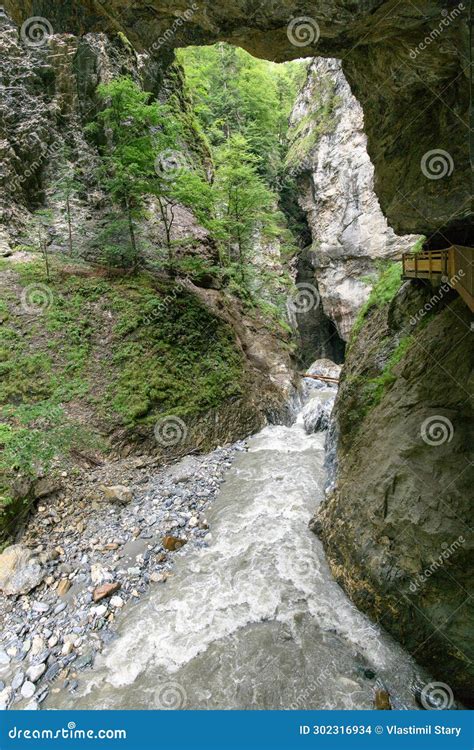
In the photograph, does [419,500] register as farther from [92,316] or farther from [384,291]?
[92,316]

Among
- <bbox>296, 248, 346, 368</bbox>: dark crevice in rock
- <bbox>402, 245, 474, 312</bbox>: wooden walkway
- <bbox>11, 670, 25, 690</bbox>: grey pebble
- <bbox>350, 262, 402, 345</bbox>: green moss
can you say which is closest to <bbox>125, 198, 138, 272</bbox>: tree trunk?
<bbox>350, 262, 402, 345</bbox>: green moss

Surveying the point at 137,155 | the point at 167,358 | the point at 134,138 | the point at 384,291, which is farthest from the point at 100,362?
the point at 384,291

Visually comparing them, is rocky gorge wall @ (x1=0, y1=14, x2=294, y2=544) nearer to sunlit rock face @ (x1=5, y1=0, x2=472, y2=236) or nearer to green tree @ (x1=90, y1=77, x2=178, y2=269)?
green tree @ (x1=90, y1=77, x2=178, y2=269)

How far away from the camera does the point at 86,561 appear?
20.7 ft

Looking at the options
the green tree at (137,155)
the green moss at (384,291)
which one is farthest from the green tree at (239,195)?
the green moss at (384,291)

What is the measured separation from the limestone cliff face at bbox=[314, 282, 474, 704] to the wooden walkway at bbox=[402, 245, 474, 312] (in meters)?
0.47

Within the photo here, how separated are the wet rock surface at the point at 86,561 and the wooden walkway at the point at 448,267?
6.52m

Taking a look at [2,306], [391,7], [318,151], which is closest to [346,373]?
[391,7]

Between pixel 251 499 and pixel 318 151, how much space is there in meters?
25.4

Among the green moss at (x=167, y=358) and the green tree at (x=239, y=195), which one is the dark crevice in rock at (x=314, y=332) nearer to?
the green tree at (x=239, y=195)

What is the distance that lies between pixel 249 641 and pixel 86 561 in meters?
3.29

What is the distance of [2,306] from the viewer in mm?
9820

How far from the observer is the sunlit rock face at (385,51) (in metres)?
3.63

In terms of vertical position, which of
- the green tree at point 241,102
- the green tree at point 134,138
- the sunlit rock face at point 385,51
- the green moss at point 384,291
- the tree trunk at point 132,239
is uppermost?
the green tree at point 241,102
